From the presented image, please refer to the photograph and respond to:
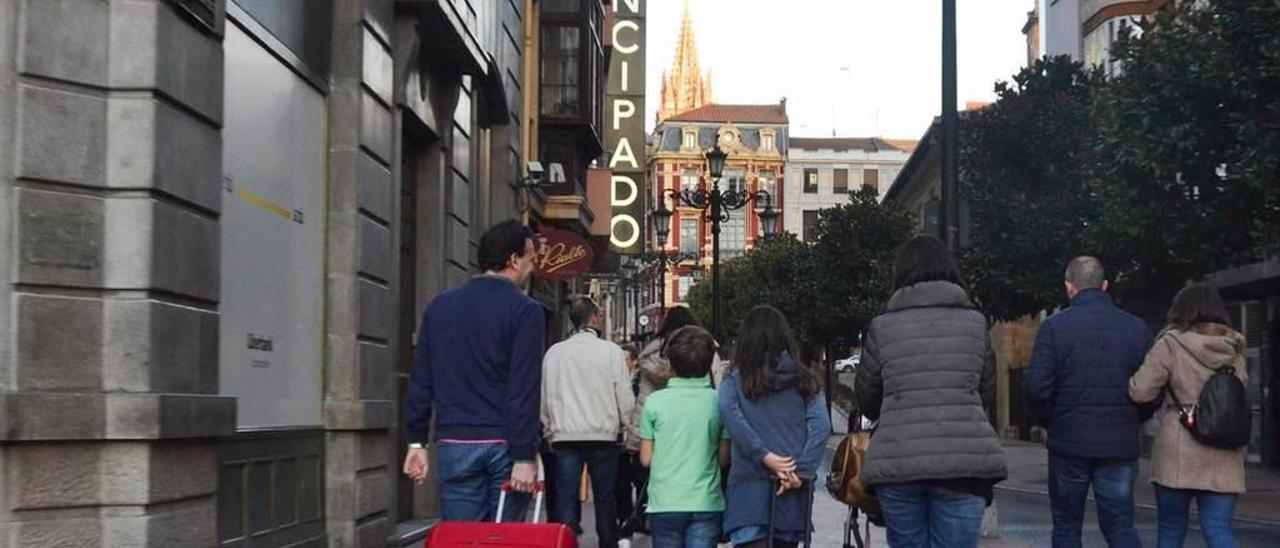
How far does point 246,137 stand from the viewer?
999 centimetres

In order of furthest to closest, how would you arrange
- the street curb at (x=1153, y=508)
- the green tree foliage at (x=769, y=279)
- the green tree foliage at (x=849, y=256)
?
the green tree foliage at (x=769, y=279) < the green tree foliage at (x=849, y=256) < the street curb at (x=1153, y=508)

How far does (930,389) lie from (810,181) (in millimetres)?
129977

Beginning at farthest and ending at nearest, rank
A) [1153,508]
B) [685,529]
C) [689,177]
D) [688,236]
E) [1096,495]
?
1. [689,177]
2. [688,236]
3. [1153,508]
4. [1096,495]
5. [685,529]

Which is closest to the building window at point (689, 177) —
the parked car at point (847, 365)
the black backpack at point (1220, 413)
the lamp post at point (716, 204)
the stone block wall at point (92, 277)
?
the parked car at point (847, 365)

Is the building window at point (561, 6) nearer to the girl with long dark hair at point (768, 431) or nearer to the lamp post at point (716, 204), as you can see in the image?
the lamp post at point (716, 204)

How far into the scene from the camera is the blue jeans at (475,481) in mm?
7637

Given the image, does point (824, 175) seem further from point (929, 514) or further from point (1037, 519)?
point (929, 514)

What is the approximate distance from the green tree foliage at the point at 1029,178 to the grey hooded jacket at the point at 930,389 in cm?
2128

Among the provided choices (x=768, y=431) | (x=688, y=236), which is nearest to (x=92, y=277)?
(x=768, y=431)

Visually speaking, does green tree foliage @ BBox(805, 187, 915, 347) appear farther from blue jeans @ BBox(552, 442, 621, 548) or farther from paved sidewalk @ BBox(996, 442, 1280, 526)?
blue jeans @ BBox(552, 442, 621, 548)

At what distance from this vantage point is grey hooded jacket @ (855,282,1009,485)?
24.6ft

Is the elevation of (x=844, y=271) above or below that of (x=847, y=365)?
above

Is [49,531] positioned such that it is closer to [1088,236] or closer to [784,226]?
[1088,236]

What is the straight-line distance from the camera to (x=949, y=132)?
15.5 meters
